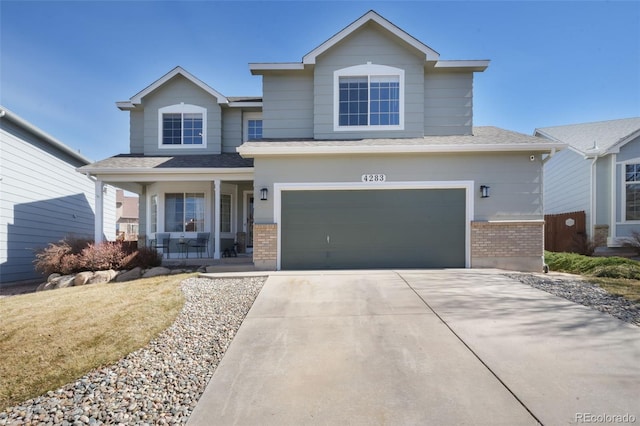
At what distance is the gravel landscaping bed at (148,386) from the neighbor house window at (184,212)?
8.26 meters

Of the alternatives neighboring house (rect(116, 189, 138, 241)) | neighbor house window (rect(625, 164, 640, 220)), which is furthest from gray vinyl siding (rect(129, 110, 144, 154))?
neighboring house (rect(116, 189, 138, 241))

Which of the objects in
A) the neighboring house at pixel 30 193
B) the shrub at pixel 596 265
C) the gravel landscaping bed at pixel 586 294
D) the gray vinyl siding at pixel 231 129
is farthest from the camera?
the gray vinyl siding at pixel 231 129

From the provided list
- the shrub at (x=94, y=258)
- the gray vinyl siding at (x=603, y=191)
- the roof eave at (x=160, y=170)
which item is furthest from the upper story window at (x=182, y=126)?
the gray vinyl siding at (x=603, y=191)

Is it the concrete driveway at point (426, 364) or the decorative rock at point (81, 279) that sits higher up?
the concrete driveway at point (426, 364)

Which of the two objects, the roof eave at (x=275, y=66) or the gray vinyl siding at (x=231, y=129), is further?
the gray vinyl siding at (x=231, y=129)

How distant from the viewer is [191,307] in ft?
18.3

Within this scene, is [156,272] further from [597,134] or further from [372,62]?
[597,134]

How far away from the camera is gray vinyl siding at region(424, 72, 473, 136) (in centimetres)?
1014

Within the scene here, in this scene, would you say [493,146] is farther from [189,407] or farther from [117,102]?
[117,102]

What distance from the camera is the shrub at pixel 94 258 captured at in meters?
9.33

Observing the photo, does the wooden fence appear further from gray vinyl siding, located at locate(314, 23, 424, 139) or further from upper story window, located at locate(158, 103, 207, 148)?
upper story window, located at locate(158, 103, 207, 148)

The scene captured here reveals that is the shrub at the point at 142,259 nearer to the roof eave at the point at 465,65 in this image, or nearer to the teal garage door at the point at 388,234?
the teal garage door at the point at 388,234

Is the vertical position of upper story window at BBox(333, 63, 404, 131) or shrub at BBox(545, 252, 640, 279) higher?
upper story window at BBox(333, 63, 404, 131)

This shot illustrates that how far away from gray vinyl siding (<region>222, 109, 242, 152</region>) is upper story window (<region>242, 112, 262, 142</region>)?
0.77ft
